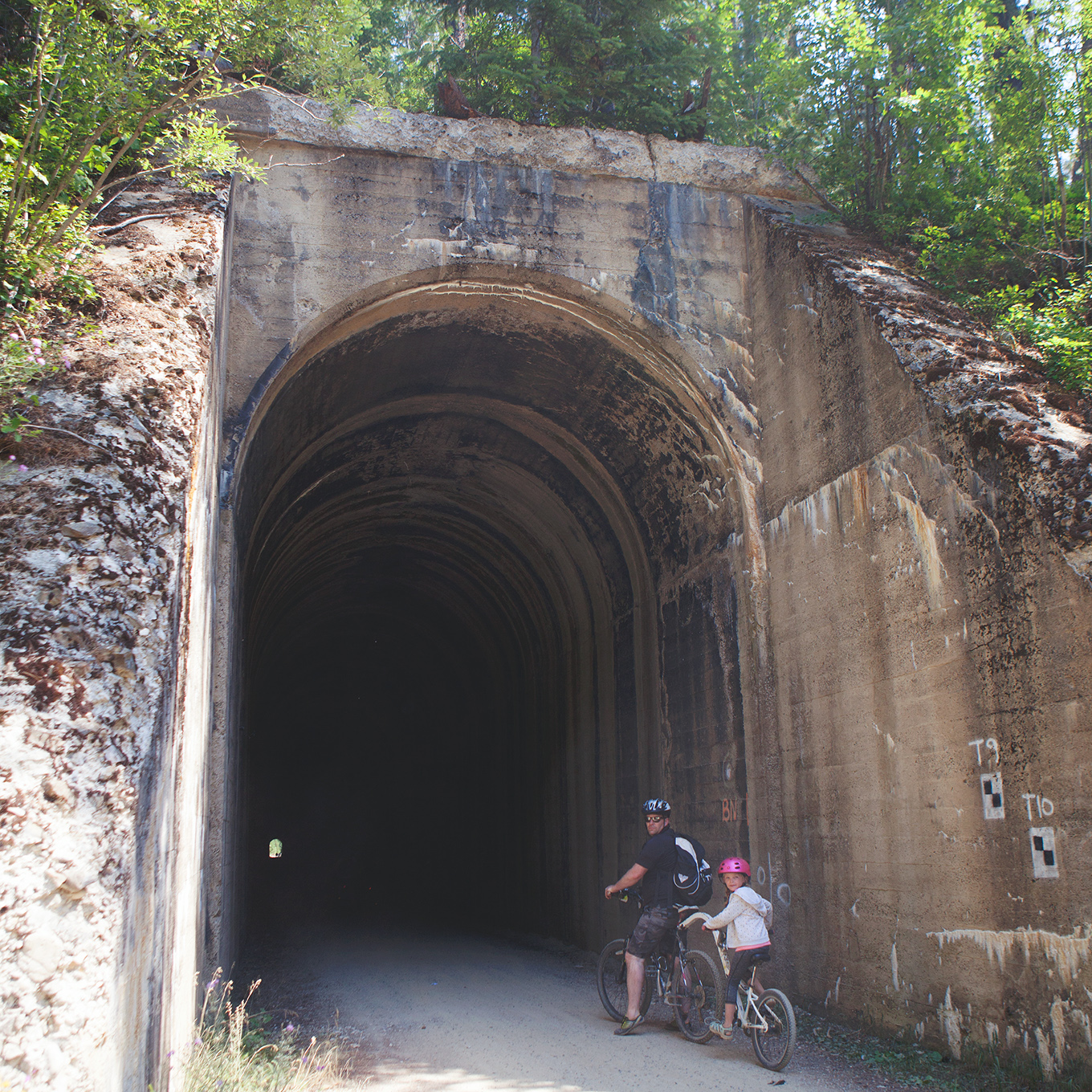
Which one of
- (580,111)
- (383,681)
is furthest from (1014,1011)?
(383,681)

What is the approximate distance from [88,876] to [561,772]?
9.97m

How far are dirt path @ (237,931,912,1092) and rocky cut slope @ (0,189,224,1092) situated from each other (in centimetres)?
271

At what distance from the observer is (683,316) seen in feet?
28.2

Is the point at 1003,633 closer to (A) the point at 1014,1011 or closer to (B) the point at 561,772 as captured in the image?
(A) the point at 1014,1011

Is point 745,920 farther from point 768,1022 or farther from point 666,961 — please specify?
point 666,961

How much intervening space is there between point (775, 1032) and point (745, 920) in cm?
66

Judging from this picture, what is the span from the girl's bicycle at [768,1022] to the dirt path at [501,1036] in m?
0.10

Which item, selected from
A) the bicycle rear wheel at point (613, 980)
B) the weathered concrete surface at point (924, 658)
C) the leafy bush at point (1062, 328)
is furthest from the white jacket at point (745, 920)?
the leafy bush at point (1062, 328)

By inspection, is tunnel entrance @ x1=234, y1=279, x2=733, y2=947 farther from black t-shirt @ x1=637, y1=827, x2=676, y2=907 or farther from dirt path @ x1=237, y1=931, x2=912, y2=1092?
black t-shirt @ x1=637, y1=827, x2=676, y2=907

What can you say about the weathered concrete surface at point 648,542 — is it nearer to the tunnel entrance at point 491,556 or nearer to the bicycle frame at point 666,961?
the tunnel entrance at point 491,556

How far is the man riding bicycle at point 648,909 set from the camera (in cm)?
653

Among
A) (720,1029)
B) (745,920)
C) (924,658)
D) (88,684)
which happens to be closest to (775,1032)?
(720,1029)

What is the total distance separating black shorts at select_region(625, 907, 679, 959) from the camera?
21.4 ft

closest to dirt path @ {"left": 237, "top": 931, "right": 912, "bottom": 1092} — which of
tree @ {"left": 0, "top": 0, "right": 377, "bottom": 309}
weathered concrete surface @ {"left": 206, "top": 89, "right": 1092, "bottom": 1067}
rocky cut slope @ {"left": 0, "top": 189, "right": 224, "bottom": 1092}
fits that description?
weathered concrete surface @ {"left": 206, "top": 89, "right": 1092, "bottom": 1067}
